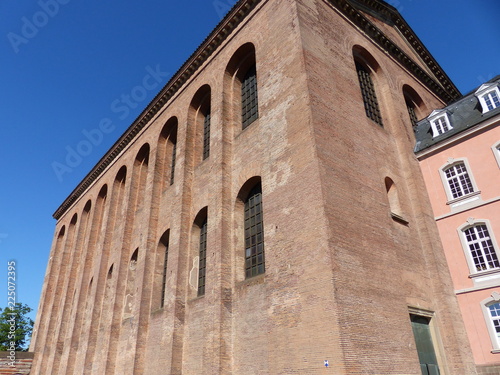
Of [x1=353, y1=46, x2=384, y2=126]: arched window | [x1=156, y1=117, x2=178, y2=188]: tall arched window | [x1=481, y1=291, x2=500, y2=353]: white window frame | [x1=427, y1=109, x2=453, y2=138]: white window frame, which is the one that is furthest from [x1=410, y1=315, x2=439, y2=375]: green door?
[x1=156, y1=117, x2=178, y2=188]: tall arched window

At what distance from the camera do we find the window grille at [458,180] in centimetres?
1341

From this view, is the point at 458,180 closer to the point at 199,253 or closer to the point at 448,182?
the point at 448,182

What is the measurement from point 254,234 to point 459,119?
941 centimetres

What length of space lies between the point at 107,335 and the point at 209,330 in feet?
27.1

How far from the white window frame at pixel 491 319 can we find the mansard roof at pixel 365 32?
10608 mm

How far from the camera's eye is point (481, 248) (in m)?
12.2

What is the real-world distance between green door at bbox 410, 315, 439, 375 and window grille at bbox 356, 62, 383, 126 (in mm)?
7149

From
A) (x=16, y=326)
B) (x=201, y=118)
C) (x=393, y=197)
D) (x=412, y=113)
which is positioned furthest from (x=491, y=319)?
(x=16, y=326)

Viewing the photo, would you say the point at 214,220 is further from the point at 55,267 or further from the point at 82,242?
the point at 55,267

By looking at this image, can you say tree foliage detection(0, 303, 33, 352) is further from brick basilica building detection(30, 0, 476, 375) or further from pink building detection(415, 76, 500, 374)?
pink building detection(415, 76, 500, 374)

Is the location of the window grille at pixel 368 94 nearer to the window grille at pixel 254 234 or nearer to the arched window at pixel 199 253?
the window grille at pixel 254 234

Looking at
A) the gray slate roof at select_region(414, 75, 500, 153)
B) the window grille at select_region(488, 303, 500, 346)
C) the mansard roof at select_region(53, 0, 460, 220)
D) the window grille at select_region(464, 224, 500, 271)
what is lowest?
the window grille at select_region(488, 303, 500, 346)

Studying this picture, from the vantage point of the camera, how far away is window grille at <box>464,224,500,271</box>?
11.9 meters

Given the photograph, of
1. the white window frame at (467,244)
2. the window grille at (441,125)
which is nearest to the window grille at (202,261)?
the white window frame at (467,244)
